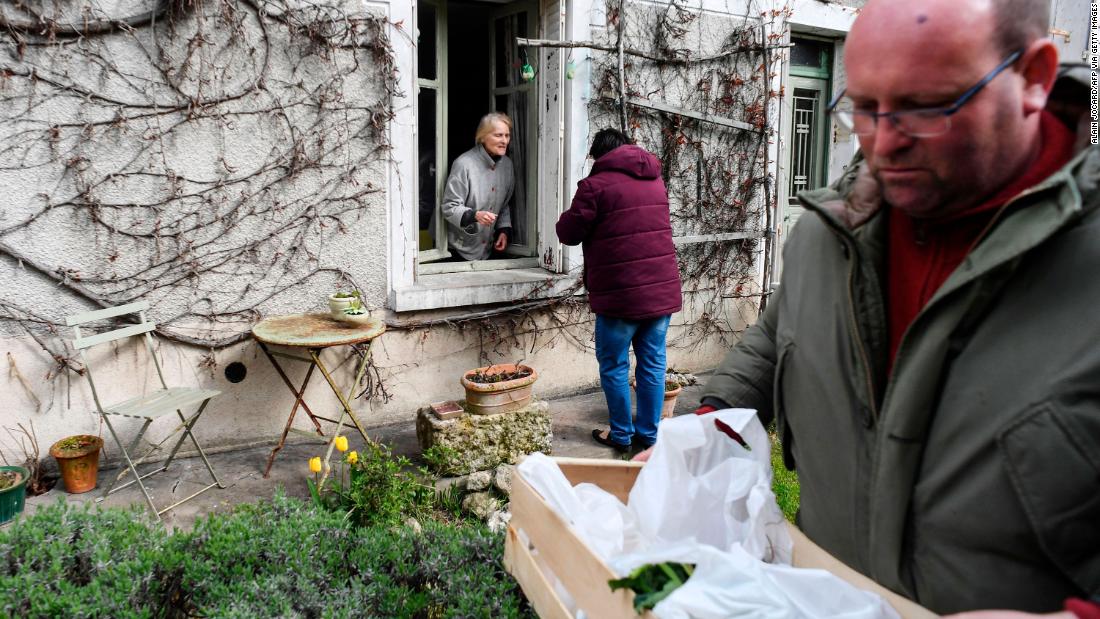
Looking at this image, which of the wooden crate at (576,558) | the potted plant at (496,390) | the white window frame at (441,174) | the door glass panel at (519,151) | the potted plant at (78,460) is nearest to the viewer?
the wooden crate at (576,558)

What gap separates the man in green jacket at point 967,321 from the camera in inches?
41.8

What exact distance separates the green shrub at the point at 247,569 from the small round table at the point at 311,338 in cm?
172

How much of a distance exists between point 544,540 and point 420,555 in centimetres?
83

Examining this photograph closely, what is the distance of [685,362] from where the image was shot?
20.9 ft

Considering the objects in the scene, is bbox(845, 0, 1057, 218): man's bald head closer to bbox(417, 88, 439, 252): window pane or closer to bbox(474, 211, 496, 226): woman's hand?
bbox(474, 211, 496, 226): woman's hand

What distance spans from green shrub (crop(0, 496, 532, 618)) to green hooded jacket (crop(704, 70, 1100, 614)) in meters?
0.92

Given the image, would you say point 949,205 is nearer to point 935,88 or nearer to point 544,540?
A: point 935,88

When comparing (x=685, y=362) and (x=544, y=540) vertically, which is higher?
(x=544, y=540)

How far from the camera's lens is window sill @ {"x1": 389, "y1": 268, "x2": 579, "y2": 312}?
16.1 ft

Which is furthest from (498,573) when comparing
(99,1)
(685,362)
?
(685,362)

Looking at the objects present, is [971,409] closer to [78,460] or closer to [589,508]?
[589,508]

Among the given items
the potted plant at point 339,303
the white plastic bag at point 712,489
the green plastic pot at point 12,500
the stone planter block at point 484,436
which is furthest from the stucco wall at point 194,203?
the white plastic bag at point 712,489

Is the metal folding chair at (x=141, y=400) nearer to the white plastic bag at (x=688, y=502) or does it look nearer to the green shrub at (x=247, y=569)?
the green shrub at (x=247, y=569)

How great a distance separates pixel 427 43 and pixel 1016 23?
15.6 feet
